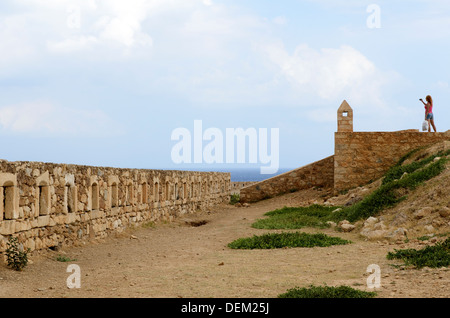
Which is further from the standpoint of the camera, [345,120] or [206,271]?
[345,120]

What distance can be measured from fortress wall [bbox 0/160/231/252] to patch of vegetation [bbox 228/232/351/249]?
133 inches

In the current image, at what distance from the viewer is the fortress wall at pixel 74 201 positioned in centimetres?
839

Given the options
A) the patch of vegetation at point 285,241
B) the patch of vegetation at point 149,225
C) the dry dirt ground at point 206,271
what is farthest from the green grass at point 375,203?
the patch of vegetation at point 149,225

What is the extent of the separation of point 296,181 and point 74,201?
51.4ft

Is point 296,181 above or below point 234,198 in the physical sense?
above

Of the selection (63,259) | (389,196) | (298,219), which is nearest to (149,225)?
(298,219)

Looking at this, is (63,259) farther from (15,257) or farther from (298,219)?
(298,219)

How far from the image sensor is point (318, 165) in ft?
78.9

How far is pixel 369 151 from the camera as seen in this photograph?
803 inches

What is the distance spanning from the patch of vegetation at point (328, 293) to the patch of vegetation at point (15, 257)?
4316 mm
